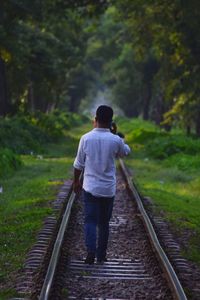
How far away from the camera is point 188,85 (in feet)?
108

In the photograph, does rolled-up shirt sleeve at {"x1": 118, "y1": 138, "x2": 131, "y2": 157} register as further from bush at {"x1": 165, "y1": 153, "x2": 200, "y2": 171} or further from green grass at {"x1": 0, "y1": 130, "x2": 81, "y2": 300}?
bush at {"x1": 165, "y1": 153, "x2": 200, "y2": 171}

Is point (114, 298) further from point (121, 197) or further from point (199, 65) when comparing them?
point (199, 65)

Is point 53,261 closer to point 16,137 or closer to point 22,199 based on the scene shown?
point 22,199

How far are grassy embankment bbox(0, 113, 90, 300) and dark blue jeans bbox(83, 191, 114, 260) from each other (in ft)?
3.05

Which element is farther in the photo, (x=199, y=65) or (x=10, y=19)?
(x=199, y=65)

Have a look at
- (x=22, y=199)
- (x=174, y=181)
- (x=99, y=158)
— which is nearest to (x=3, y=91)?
(x=174, y=181)

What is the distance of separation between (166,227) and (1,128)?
15869 millimetres

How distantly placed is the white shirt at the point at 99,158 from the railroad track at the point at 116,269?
0.94 meters

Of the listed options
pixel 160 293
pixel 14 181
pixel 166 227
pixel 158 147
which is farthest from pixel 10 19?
pixel 160 293

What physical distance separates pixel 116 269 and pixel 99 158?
1.39m

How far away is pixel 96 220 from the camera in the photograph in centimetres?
859

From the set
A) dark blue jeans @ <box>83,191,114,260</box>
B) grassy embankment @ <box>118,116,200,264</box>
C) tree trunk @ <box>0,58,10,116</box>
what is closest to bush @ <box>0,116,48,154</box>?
tree trunk @ <box>0,58,10,116</box>

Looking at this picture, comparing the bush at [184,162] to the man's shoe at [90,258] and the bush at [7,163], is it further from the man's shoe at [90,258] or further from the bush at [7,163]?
the man's shoe at [90,258]

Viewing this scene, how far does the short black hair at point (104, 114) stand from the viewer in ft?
27.3
